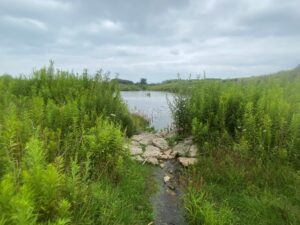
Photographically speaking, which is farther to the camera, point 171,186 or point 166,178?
point 166,178

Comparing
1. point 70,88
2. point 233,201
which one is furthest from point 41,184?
point 70,88

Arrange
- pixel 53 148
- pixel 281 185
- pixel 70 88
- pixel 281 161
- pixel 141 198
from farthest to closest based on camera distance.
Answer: pixel 70 88, pixel 281 161, pixel 281 185, pixel 141 198, pixel 53 148

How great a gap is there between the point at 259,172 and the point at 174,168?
A: 205 cm

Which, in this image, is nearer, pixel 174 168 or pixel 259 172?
pixel 259 172

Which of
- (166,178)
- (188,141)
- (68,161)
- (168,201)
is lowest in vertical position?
(168,201)

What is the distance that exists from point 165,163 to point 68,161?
313 cm

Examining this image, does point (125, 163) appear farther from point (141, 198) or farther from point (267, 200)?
point (267, 200)

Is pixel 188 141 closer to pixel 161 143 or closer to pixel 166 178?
pixel 161 143

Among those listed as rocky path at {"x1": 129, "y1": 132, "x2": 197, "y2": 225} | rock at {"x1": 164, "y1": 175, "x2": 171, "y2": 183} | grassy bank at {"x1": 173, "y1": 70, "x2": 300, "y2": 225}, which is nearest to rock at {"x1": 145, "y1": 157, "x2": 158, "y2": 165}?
rocky path at {"x1": 129, "y1": 132, "x2": 197, "y2": 225}

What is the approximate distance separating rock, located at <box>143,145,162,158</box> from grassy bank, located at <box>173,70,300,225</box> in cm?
114

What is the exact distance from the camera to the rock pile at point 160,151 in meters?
7.68

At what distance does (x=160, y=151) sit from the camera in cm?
850

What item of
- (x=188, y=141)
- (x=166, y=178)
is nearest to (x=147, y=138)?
(x=188, y=141)

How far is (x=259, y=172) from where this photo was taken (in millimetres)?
6320
